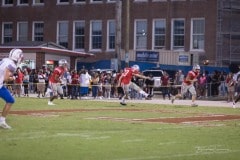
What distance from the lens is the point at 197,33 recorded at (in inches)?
2559

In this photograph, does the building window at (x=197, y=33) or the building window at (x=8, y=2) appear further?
the building window at (x=8, y=2)

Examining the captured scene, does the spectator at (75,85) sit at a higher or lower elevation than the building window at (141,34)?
lower

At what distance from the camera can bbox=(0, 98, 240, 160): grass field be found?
13.3 meters

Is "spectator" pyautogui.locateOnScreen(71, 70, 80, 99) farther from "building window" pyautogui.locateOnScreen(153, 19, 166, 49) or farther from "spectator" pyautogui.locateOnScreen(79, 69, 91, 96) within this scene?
"building window" pyautogui.locateOnScreen(153, 19, 166, 49)

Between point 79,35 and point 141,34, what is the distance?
305 inches

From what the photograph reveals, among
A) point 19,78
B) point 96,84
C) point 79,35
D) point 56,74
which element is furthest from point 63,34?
point 56,74

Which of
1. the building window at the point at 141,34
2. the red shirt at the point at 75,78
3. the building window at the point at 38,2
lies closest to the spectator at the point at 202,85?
the red shirt at the point at 75,78

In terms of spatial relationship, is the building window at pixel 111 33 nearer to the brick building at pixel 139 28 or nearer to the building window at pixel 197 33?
the brick building at pixel 139 28

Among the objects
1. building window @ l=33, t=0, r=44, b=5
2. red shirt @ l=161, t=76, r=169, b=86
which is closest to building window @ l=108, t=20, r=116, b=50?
building window @ l=33, t=0, r=44, b=5

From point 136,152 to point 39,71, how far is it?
3541cm

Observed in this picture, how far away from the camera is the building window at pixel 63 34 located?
239 ft

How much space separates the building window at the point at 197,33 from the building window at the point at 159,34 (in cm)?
318

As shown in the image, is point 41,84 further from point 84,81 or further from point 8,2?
point 8,2

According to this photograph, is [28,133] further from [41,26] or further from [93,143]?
[41,26]
